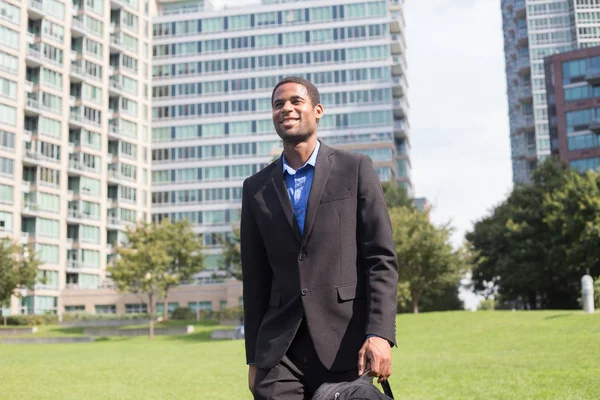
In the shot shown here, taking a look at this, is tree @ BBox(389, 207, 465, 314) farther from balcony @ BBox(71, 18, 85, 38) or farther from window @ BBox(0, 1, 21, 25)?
balcony @ BBox(71, 18, 85, 38)

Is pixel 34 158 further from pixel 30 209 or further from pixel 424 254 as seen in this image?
pixel 424 254

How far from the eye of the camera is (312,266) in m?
4.31

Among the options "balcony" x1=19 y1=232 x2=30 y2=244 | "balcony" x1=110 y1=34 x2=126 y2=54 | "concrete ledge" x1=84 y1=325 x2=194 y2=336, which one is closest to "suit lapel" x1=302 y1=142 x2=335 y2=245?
"concrete ledge" x1=84 y1=325 x2=194 y2=336

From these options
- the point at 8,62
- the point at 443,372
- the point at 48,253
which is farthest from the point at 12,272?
the point at 443,372

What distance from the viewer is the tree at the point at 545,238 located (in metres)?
46.6

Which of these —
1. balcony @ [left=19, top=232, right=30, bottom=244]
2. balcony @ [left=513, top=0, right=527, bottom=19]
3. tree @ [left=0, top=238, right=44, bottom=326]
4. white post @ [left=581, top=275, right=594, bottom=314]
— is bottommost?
white post @ [left=581, top=275, right=594, bottom=314]

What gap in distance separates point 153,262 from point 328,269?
165 feet

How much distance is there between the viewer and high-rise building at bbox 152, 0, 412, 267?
99.6 meters

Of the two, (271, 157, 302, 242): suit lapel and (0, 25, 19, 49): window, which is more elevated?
(0, 25, 19, 49): window

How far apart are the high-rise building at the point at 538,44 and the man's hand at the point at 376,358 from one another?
11781 cm

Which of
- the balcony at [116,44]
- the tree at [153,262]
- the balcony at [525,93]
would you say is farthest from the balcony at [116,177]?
the balcony at [525,93]

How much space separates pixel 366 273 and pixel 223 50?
102m

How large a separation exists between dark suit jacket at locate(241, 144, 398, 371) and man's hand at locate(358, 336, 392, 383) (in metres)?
0.05

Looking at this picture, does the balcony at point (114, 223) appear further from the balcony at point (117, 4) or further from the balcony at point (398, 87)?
the balcony at point (398, 87)
